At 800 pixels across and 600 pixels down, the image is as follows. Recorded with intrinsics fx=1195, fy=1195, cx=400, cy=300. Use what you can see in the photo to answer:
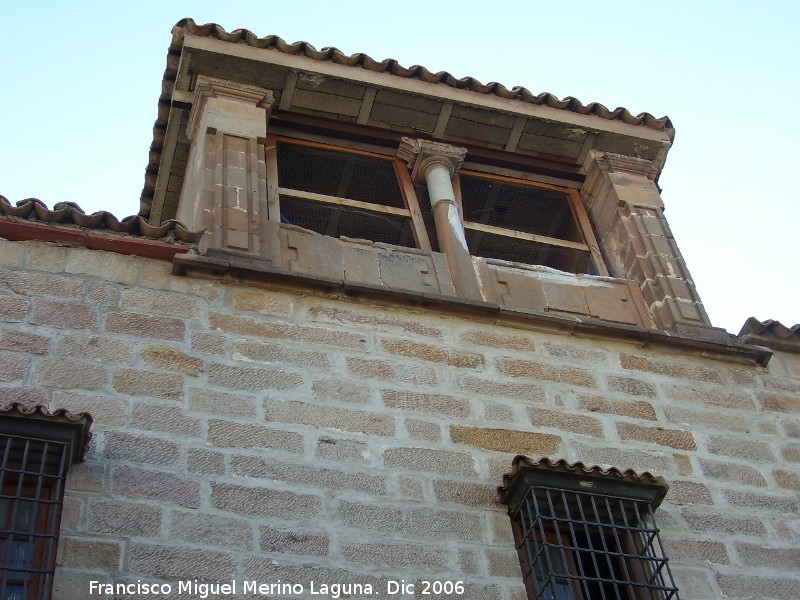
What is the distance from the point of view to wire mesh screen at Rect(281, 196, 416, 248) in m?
8.00

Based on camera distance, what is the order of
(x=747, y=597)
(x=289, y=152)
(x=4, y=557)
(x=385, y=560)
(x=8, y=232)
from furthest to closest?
1. (x=289, y=152)
2. (x=8, y=232)
3. (x=747, y=597)
4. (x=385, y=560)
5. (x=4, y=557)

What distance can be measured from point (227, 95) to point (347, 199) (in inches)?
41.6

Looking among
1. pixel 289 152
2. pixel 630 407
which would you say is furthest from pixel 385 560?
pixel 289 152

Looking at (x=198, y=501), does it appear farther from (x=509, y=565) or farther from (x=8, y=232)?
(x=8, y=232)

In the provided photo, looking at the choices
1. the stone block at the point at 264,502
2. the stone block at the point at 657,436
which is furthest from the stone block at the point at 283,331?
the stone block at the point at 657,436

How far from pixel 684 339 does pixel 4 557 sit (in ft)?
12.7

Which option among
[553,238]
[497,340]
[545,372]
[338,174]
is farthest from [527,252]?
[545,372]

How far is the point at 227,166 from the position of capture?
729 cm

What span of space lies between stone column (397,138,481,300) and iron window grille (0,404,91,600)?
9.43 feet

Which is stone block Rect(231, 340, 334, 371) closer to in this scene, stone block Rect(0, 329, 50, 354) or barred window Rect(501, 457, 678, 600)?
stone block Rect(0, 329, 50, 354)

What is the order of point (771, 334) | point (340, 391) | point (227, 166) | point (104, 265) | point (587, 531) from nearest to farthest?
1. point (587, 531)
2. point (340, 391)
3. point (104, 265)
4. point (771, 334)
5. point (227, 166)

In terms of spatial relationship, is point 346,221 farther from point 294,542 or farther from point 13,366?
point 294,542

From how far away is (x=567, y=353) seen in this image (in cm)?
642

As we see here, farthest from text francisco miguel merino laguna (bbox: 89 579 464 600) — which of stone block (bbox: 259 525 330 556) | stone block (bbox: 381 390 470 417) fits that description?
stone block (bbox: 381 390 470 417)
